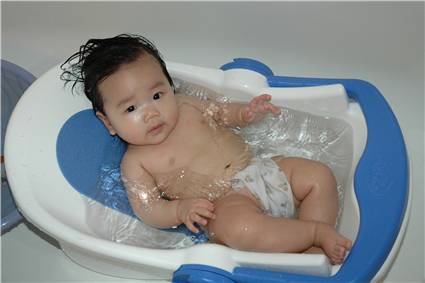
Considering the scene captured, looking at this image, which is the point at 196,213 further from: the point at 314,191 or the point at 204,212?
the point at 314,191

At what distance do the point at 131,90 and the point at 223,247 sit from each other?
384mm

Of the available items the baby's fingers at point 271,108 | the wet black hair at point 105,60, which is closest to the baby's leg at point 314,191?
the baby's fingers at point 271,108

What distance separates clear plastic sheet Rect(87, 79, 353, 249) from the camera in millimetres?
1264

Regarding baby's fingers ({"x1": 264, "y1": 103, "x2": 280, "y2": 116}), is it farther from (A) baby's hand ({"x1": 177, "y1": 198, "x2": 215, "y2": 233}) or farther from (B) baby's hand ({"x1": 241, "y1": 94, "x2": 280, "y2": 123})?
(A) baby's hand ({"x1": 177, "y1": 198, "x2": 215, "y2": 233})

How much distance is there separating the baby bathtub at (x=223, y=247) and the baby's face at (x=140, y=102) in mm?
142

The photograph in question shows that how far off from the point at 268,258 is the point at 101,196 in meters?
0.44

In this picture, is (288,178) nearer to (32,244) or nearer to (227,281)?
(227,281)

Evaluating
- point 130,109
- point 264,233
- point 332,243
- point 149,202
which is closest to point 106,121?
point 130,109

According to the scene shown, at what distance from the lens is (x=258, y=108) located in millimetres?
1264

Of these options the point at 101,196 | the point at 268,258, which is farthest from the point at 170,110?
the point at 268,258

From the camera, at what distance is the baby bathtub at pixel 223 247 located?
1.05 meters

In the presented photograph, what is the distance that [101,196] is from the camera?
50.4 inches

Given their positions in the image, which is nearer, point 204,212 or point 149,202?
point 204,212

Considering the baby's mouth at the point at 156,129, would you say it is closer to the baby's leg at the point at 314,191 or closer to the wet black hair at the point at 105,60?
the wet black hair at the point at 105,60
